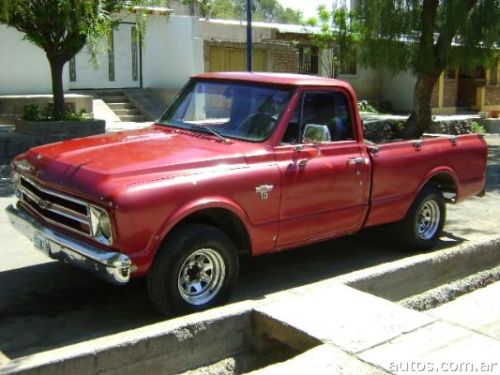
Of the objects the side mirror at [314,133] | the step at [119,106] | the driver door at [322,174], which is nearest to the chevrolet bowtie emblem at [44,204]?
the driver door at [322,174]

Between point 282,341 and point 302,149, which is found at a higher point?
point 302,149

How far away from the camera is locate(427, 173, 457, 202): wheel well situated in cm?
688

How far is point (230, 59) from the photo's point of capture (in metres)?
20.8

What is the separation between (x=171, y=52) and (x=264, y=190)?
15354 millimetres

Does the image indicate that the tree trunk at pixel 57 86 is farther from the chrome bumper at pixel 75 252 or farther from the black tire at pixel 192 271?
the black tire at pixel 192 271

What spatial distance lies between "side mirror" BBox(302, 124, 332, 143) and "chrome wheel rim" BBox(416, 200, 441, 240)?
1.87m

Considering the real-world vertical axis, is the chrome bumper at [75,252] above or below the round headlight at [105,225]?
below

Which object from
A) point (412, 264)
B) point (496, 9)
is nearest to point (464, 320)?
point (412, 264)

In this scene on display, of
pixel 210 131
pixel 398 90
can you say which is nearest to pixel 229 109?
pixel 210 131

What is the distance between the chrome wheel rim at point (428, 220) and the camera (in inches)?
266

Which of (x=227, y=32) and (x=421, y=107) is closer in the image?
(x=421, y=107)

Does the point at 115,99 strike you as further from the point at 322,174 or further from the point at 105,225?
the point at 105,225

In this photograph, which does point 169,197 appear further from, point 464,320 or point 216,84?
point 464,320

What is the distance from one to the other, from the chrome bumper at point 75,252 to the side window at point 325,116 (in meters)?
1.85
